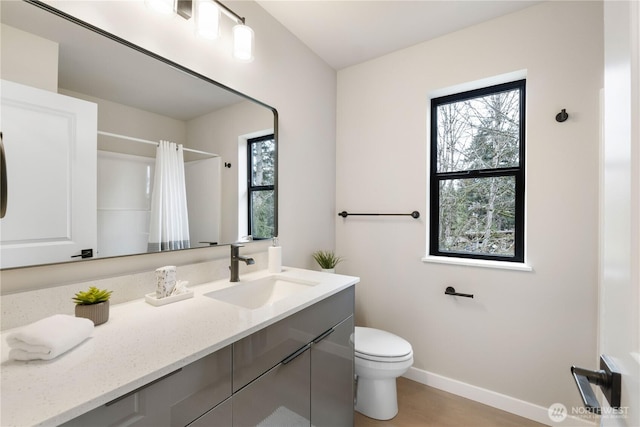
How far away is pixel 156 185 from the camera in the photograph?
119 centimetres

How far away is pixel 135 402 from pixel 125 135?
3.18ft

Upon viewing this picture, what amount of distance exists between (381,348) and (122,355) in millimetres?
1378

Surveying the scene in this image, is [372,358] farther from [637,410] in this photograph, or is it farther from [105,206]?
[105,206]

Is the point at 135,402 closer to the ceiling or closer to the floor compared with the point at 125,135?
closer to the floor

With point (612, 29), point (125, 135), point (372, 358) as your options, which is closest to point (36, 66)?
point (125, 135)

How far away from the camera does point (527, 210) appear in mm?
1719

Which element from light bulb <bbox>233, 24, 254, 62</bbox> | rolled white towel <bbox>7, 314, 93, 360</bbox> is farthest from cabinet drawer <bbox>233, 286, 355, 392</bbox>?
light bulb <bbox>233, 24, 254, 62</bbox>

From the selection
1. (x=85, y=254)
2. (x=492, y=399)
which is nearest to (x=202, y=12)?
(x=85, y=254)

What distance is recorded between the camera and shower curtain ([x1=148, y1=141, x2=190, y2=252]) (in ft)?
3.90

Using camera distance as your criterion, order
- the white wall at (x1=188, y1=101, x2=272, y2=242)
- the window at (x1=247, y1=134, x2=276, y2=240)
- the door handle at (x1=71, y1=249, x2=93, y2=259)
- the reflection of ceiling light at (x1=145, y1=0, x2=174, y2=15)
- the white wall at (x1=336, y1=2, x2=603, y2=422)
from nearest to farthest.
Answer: the door handle at (x1=71, y1=249, x2=93, y2=259)
the reflection of ceiling light at (x1=145, y1=0, x2=174, y2=15)
the white wall at (x1=188, y1=101, x2=272, y2=242)
the white wall at (x1=336, y1=2, x2=603, y2=422)
the window at (x1=247, y1=134, x2=276, y2=240)

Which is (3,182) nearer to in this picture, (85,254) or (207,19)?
(85,254)

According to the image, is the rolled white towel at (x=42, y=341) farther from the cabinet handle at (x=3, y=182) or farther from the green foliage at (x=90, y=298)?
the cabinet handle at (x=3, y=182)

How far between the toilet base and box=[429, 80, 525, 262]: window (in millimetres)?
997

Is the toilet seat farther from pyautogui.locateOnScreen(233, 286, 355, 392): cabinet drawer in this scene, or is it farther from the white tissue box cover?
the white tissue box cover
